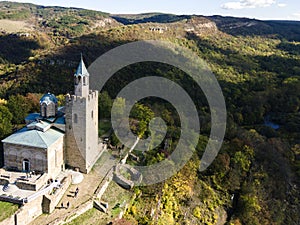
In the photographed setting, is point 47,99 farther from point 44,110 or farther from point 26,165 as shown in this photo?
point 26,165

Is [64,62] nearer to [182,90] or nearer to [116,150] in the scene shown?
[182,90]

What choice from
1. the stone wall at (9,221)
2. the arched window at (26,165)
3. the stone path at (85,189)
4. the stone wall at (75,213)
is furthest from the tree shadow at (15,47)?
the stone wall at (9,221)

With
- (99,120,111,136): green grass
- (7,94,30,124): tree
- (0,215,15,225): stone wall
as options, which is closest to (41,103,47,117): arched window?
(99,120,111,136): green grass

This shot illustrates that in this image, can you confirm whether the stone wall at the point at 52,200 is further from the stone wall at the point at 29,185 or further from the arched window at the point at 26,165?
the arched window at the point at 26,165

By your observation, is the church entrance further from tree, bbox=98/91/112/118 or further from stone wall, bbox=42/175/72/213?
tree, bbox=98/91/112/118

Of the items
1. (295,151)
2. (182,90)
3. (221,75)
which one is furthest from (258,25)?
(295,151)

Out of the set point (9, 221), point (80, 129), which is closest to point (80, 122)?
point (80, 129)
